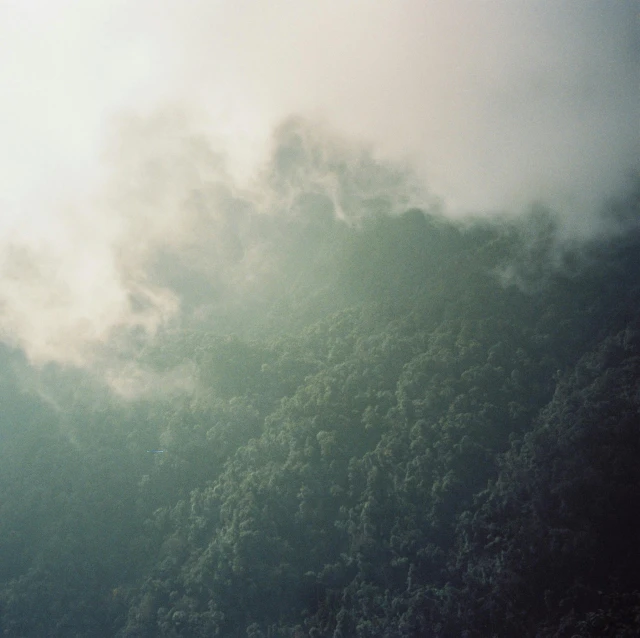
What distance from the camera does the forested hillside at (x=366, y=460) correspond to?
3243 inches

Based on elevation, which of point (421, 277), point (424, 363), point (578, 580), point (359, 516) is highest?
point (421, 277)

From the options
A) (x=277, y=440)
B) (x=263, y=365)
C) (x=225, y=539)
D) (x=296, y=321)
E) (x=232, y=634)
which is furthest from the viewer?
(x=296, y=321)

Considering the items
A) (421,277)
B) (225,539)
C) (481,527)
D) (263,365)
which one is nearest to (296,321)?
(263,365)

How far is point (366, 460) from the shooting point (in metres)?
102

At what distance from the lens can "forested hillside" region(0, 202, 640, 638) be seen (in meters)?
82.4

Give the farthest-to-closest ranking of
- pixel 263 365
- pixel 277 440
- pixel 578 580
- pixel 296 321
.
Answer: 1. pixel 296 321
2. pixel 263 365
3. pixel 277 440
4. pixel 578 580

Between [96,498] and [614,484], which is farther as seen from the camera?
[96,498]

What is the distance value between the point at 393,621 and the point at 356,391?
44.0 m

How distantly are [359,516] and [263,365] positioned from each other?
1837 inches

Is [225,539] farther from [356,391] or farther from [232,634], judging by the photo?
[356,391]

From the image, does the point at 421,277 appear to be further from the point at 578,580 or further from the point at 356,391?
the point at 578,580

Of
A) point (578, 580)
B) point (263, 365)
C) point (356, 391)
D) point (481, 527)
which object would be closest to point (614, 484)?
point (578, 580)

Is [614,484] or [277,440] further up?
[277,440]

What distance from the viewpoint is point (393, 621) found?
8194 cm
